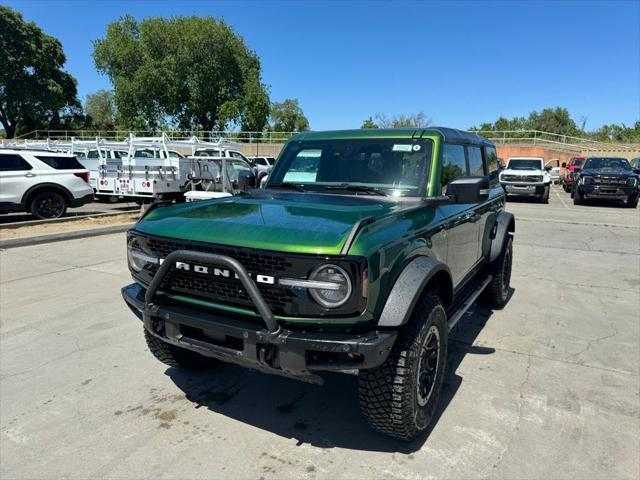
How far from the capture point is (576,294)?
6004mm

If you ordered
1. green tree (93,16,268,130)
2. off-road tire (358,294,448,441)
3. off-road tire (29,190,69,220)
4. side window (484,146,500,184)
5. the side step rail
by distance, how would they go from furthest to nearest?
green tree (93,16,268,130)
off-road tire (29,190,69,220)
side window (484,146,500,184)
the side step rail
off-road tire (358,294,448,441)

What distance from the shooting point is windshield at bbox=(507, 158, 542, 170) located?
19312 mm

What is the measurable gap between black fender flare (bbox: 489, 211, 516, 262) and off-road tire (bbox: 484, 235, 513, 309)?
0.08m

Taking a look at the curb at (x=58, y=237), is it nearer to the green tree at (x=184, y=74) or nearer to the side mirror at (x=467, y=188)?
the side mirror at (x=467, y=188)

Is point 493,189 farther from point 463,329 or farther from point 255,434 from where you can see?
point 255,434

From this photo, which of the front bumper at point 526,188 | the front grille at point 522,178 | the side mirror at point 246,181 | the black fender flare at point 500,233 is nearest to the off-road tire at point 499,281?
the black fender flare at point 500,233

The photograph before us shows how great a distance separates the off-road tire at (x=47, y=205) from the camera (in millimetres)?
11461

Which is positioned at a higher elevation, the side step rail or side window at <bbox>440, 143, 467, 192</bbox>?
side window at <bbox>440, 143, 467, 192</bbox>

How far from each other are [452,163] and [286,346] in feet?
7.84

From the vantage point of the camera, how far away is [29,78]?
49.0 metres

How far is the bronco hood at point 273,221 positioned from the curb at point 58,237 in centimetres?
698

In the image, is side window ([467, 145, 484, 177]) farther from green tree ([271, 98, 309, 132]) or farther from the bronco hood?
green tree ([271, 98, 309, 132])

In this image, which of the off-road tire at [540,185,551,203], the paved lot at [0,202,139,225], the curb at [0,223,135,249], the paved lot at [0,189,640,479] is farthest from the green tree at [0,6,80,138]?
the paved lot at [0,189,640,479]

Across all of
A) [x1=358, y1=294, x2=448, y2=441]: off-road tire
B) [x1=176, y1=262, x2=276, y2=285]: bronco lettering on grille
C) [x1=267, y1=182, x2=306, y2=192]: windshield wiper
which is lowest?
[x1=358, y1=294, x2=448, y2=441]: off-road tire
